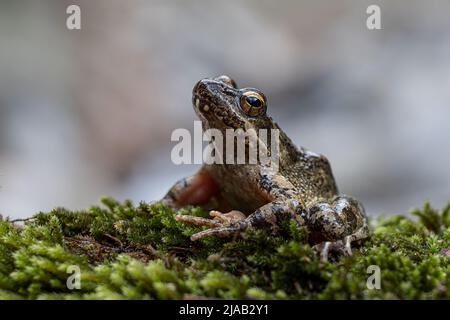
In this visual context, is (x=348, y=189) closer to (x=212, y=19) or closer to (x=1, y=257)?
(x=212, y=19)

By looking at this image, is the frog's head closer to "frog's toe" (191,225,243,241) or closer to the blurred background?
"frog's toe" (191,225,243,241)

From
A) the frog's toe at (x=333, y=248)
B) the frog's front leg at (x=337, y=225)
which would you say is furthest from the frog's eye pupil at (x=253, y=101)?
the frog's toe at (x=333, y=248)

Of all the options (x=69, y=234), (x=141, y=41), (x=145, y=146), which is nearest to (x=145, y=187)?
(x=145, y=146)

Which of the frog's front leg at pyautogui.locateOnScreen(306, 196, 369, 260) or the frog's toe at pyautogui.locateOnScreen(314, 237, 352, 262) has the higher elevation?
the frog's front leg at pyautogui.locateOnScreen(306, 196, 369, 260)

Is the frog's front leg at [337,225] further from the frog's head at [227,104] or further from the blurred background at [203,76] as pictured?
the blurred background at [203,76]

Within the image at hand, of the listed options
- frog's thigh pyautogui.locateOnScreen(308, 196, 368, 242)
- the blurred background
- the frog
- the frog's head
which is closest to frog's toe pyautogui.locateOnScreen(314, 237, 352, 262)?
the frog

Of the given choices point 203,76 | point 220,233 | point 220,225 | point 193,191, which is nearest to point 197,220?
point 220,225

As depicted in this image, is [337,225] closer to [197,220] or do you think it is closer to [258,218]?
[258,218]

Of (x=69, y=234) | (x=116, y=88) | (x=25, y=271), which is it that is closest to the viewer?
(x=25, y=271)
